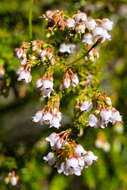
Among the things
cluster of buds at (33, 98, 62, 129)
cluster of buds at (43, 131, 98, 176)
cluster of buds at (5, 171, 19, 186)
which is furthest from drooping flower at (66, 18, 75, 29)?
cluster of buds at (5, 171, 19, 186)

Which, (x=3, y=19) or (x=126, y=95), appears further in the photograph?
(x=126, y=95)

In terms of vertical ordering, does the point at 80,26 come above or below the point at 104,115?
above

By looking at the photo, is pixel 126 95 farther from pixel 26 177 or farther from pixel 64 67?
pixel 64 67

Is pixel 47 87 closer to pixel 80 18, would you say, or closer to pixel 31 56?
pixel 31 56

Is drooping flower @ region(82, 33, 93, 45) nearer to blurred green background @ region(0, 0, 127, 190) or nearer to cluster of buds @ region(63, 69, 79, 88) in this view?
cluster of buds @ region(63, 69, 79, 88)

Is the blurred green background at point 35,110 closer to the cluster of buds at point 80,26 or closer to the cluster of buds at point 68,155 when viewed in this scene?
the cluster of buds at point 80,26

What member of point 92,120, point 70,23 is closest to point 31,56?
point 70,23

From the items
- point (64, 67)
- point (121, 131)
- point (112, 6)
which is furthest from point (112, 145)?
point (64, 67)
